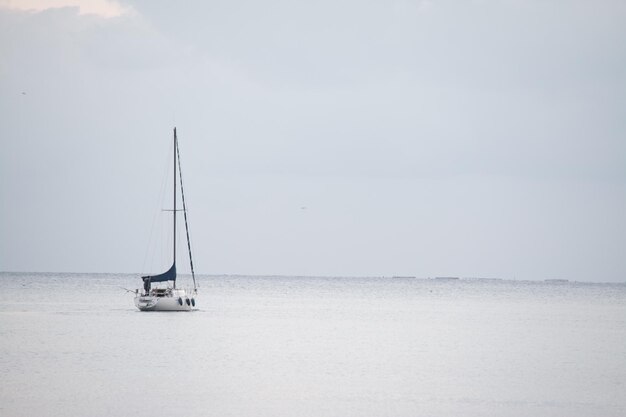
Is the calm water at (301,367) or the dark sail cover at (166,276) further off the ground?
the dark sail cover at (166,276)

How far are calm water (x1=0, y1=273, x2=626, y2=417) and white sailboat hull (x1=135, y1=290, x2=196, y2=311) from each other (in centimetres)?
175

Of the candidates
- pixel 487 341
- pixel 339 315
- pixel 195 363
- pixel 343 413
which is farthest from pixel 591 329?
pixel 343 413

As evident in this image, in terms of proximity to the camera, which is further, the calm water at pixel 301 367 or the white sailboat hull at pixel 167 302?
the white sailboat hull at pixel 167 302

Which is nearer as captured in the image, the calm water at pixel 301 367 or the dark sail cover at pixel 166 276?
the calm water at pixel 301 367

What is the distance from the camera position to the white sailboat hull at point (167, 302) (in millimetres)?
80812

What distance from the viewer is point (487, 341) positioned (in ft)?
205

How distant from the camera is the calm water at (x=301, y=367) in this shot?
34312 mm

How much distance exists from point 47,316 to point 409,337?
101ft

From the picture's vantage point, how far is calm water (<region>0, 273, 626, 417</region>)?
34312 mm

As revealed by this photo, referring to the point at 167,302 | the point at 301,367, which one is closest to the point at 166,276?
the point at 167,302

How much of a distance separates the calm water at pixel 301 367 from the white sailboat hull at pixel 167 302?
175 centimetres

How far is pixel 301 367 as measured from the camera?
150 ft

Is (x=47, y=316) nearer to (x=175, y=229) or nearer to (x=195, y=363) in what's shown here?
(x=175, y=229)

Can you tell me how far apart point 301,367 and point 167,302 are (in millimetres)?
36605
